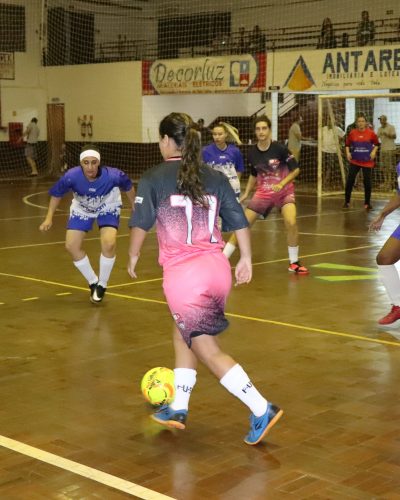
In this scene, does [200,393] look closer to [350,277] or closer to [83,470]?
[83,470]

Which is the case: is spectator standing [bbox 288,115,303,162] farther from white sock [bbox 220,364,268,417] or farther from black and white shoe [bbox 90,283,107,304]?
white sock [bbox 220,364,268,417]

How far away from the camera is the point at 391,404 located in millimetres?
6094

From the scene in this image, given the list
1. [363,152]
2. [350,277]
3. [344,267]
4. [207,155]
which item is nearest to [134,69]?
[363,152]

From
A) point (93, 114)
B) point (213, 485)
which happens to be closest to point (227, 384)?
point (213, 485)

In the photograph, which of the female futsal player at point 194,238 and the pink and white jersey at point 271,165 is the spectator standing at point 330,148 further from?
the female futsal player at point 194,238

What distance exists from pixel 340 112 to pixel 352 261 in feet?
52.6

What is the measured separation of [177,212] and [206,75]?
2469 centimetres

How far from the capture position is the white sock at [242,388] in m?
5.10

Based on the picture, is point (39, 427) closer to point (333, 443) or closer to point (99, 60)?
point (333, 443)

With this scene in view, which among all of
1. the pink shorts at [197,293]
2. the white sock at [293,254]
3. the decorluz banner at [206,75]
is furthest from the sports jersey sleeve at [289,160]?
the decorluz banner at [206,75]

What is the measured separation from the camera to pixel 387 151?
24.8 meters

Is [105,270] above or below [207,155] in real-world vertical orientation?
below

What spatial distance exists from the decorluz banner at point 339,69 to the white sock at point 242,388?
2055 centimetres

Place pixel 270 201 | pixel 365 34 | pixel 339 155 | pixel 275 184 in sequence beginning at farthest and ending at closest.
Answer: pixel 365 34 → pixel 339 155 → pixel 270 201 → pixel 275 184
